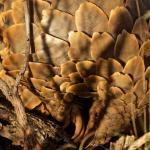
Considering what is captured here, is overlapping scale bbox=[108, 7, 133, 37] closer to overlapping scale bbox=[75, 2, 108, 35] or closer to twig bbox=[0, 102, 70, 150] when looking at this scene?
overlapping scale bbox=[75, 2, 108, 35]

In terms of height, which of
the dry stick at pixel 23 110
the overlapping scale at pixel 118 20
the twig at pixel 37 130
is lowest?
the twig at pixel 37 130

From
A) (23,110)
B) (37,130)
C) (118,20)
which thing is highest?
(118,20)

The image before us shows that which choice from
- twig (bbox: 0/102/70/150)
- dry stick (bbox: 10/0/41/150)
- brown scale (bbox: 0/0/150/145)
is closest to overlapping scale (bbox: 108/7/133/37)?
brown scale (bbox: 0/0/150/145)

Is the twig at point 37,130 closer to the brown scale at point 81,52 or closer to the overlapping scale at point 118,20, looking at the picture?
the brown scale at point 81,52

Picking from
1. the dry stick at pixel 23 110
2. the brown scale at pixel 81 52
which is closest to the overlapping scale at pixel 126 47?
the brown scale at pixel 81 52

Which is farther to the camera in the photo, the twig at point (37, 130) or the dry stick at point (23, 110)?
the twig at point (37, 130)

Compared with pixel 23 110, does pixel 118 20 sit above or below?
above

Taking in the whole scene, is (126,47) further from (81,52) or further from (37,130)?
(37,130)

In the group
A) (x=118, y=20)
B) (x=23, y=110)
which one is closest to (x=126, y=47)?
(x=118, y=20)
